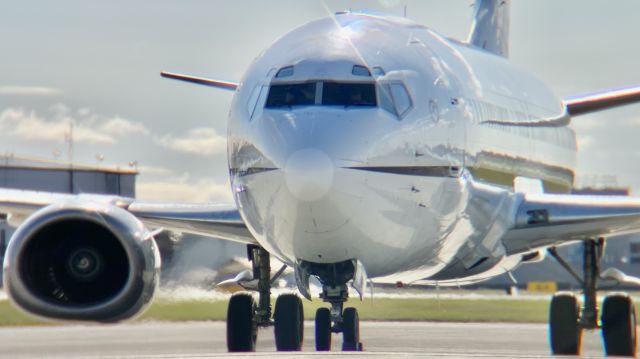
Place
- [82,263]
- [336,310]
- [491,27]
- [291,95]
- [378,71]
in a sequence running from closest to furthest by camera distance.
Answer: [291,95], [378,71], [336,310], [82,263], [491,27]

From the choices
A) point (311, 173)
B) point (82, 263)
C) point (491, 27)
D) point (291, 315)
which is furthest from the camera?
point (491, 27)

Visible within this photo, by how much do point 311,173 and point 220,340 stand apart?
34.6ft

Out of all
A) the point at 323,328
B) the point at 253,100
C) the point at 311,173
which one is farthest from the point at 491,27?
the point at 311,173

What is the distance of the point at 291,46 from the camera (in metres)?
14.4

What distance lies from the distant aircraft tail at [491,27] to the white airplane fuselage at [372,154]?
22.5 feet

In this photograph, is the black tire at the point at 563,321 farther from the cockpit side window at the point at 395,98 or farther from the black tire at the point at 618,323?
the cockpit side window at the point at 395,98

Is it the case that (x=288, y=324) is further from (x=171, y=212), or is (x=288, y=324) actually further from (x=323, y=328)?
(x=171, y=212)

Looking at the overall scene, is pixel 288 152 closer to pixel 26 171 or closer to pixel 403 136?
pixel 403 136

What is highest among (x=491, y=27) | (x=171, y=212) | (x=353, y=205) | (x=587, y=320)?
(x=491, y=27)

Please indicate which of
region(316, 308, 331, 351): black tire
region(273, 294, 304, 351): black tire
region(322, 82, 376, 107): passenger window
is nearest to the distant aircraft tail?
region(273, 294, 304, 351): black tire

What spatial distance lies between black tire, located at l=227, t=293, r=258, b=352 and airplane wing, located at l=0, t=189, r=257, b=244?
37.7 inches

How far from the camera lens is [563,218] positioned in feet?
55.8

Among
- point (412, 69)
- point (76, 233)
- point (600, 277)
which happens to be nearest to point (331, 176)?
point (412, 69)

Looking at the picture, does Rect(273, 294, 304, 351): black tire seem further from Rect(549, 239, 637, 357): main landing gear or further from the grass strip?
the grass strip
